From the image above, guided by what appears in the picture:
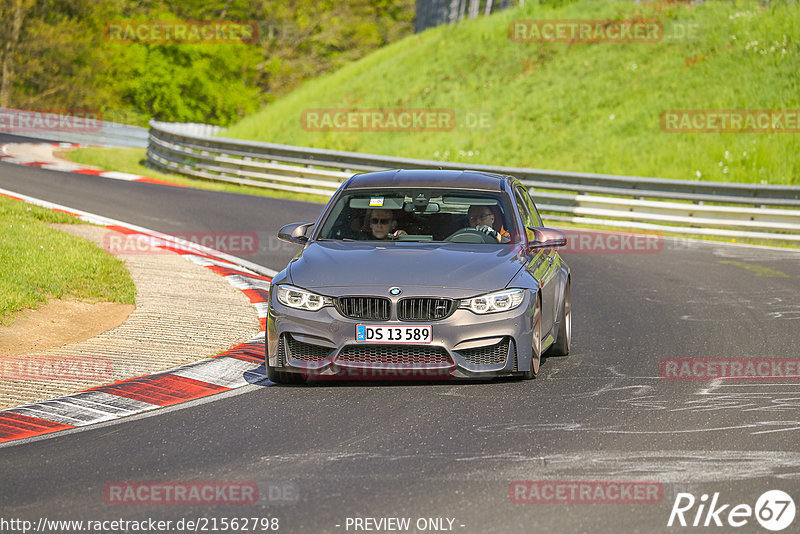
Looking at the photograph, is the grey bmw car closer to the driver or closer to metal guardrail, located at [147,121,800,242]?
the driver

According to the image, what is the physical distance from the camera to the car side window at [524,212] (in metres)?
9.49

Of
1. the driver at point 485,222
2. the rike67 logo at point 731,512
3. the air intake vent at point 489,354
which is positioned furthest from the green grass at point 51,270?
the rike67 logo at point 731,512

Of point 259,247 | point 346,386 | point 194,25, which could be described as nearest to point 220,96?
point 194,25

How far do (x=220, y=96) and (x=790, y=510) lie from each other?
180 feet

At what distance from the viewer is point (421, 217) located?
30.3ft

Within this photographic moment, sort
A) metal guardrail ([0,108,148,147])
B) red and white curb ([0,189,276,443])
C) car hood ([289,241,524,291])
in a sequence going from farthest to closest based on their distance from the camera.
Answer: metal guardrail ([0,108,148,147])
car hood ([289,241,524,291])
red and white curb ([0,189,276,443])

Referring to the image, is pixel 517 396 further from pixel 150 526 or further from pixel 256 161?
pixel 256 161

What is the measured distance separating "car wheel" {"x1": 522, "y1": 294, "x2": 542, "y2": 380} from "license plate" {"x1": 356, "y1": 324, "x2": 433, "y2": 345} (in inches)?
33.5

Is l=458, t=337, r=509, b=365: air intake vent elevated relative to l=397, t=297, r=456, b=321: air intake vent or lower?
lower

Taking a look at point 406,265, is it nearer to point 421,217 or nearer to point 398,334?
point 398,334

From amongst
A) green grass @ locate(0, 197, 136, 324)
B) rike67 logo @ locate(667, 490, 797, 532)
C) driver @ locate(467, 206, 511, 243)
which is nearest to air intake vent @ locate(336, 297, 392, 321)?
driver @ locate(467, 206, 511, 243)

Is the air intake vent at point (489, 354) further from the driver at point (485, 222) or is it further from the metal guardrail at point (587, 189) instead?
the metal guardrail at point (587, 189)

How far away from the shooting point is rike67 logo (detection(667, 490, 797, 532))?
Answer: 5.13 m

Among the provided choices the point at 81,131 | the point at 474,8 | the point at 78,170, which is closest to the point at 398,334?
the point at 78,170
